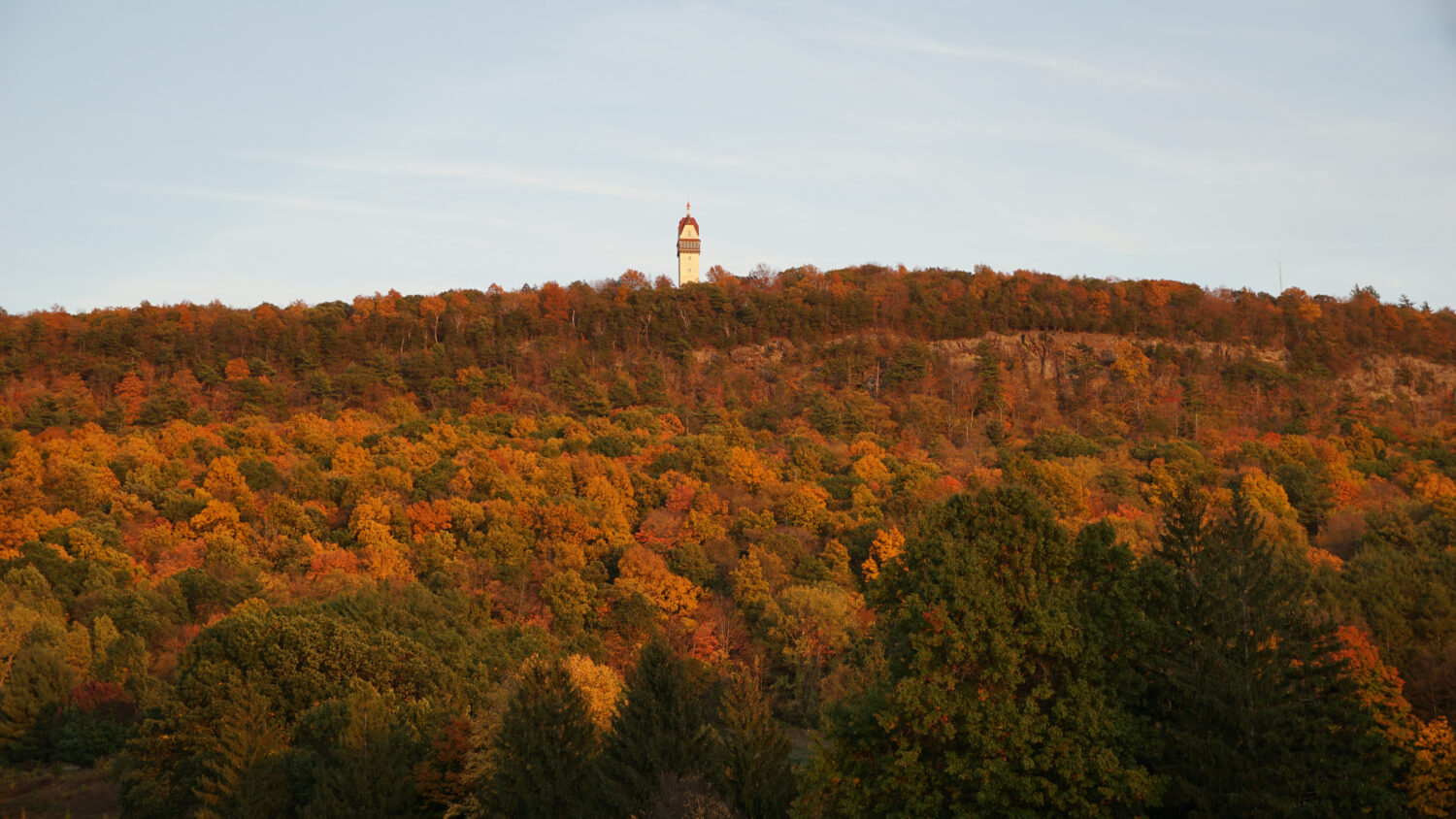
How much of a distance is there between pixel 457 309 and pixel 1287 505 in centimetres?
6944

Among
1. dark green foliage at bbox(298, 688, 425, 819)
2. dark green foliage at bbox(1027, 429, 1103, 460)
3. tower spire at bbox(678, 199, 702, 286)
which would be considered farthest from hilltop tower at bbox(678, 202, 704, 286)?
dark green foliage at bbox(298, 688, 425, 819)

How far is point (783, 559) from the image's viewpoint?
55.1 metres

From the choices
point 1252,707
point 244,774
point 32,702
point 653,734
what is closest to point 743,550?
point 653,734

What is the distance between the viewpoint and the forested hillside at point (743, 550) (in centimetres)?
2052

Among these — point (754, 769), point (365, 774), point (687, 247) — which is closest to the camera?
point (754, 769)

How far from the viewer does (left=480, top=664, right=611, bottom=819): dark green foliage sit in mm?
27031

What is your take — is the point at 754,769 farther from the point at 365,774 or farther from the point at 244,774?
the point at 244,774

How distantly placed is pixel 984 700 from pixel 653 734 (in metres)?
10.0

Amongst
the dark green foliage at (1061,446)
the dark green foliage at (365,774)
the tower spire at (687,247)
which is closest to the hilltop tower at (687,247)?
the tower spire at (687,247)

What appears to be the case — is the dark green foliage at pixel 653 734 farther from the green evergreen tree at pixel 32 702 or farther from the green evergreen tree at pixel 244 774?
the green evergreen tree at pixel 32 702

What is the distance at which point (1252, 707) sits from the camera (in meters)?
19.5

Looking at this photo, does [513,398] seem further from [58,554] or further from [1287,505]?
[1287,505]

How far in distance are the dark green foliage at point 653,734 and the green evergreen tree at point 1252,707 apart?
450 inches

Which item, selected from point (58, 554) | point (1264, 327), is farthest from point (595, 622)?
point (1264, 327)
